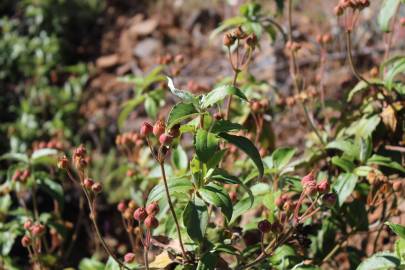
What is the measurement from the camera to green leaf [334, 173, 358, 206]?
1.83 meters

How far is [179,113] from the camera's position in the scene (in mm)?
1398

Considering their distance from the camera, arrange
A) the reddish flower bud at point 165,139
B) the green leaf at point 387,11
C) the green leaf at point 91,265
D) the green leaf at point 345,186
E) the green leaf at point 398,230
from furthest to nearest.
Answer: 1. the green leaf at point 91,265
2. the green leaf at point 387,11
3. the green leaf at point 345,186
4. the green leaf at point 398,230
5. the reddish flower bud at point 165,139

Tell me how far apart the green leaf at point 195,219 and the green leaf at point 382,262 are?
419 mm

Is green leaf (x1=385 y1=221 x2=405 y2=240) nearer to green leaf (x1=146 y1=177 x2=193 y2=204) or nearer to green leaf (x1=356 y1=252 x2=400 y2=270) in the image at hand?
green leaf (x1=356 y1=252 x2=400 y2=270)

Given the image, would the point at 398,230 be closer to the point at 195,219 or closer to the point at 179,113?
the point at 195,219

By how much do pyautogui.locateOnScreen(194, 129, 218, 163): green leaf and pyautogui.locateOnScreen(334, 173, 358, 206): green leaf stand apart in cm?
58

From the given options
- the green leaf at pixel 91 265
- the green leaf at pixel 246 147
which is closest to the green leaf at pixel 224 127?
the green leaf at pixel 246 147

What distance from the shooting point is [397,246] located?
60.3 inches

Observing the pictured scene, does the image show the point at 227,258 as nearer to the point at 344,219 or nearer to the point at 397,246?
the point at 344,219

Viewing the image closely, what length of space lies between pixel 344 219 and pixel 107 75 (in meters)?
3.00

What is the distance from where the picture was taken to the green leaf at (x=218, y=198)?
1.48 metres

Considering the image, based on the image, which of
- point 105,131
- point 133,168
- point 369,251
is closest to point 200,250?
point 133,168

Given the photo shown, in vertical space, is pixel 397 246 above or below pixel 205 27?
below

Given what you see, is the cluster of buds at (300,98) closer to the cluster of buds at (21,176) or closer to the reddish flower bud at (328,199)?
the reddish flower bud at (328,199)
